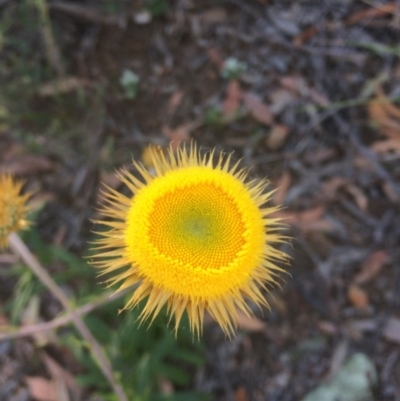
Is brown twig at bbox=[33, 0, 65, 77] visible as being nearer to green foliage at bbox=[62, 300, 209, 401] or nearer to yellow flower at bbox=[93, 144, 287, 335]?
yellow flower at bbox=[93, 144, 287, 335]

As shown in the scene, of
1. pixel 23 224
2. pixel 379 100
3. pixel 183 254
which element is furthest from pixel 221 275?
pixel 379 100

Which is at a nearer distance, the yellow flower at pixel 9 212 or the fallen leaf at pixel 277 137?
the yellow flower at pixel 9 212

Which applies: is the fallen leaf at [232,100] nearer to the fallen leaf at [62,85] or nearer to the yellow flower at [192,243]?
the fallen leaf at [62,85]

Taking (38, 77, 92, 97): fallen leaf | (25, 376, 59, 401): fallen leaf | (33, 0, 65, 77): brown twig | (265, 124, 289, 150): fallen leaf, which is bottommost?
(25, 376, 59, 401): fallen leaf

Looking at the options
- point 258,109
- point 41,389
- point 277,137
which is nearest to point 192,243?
point 277,137

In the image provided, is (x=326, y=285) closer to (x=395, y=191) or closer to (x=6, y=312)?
(x=395, y=191)

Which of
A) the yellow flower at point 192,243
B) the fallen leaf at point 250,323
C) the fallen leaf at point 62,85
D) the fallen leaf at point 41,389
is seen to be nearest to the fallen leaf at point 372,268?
the fallen leaf at point 250,323

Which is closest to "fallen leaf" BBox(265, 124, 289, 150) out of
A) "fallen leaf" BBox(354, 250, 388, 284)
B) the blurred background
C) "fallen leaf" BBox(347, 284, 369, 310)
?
the blurred background
